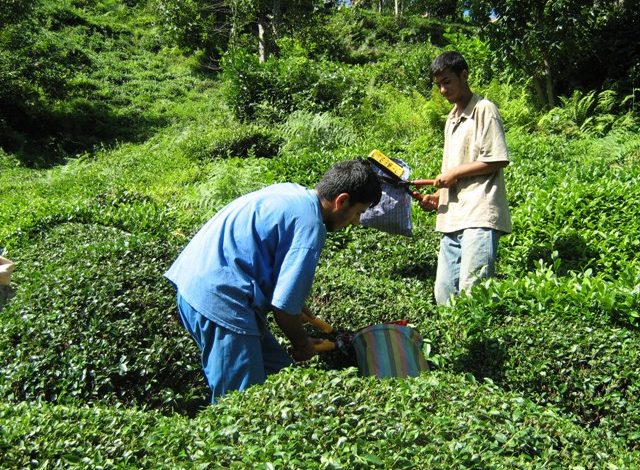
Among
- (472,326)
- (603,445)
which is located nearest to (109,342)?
(472,326)

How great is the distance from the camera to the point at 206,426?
8.75ft

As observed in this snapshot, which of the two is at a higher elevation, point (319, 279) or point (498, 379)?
point (319, 279)

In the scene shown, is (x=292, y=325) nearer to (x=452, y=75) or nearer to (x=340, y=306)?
(x=340, y=306)

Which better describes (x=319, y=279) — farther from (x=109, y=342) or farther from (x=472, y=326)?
(x=109, y=342)

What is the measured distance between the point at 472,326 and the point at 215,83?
54.5 ft

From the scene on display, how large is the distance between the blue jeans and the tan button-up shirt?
0.23 feet

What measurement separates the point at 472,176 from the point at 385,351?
1.40 metres


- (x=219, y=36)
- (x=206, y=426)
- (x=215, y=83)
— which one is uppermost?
(x=219, y=36)

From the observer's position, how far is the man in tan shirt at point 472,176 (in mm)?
4320

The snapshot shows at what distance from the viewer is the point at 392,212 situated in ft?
16.5

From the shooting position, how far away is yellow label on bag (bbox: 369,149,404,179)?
4750 millimetres

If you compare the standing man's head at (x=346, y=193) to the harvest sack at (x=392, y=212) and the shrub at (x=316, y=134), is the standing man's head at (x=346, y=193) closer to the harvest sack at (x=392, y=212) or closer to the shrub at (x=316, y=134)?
the harvest sack at (x=392, y=212)

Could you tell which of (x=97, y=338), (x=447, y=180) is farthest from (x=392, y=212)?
(x=97, y=338)

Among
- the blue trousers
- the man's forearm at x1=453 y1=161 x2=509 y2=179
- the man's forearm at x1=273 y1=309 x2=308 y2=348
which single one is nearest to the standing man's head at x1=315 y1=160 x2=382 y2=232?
the man's forearm at x1=273 y1=309 x2=308 y2=348
